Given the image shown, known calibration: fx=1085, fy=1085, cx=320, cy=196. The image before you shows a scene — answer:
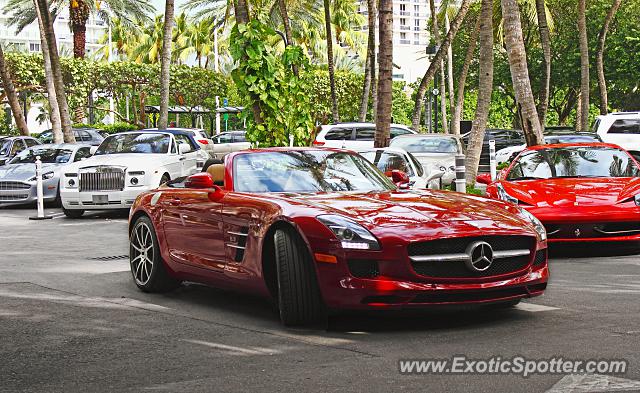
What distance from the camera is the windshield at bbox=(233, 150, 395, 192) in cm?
902

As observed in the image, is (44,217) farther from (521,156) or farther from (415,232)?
(415,232)

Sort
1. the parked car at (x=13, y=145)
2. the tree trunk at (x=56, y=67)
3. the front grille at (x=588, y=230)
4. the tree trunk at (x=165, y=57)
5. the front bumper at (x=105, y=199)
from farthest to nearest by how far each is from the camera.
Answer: the tree trunk at (x=56, y=67), the tree trunk at (x=165, y=57), the parked car at (x=13, y=145), the front bumper at (x=105, y=199), the front grille at (x=588, y=230)

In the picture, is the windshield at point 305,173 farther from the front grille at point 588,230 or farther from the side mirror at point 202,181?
the front grille at point 588,230

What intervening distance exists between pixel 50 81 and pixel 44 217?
1498cm

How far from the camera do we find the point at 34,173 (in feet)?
82.0

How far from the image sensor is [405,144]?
26.5 m

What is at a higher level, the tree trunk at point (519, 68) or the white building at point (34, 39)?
the white building at point (34, 39)

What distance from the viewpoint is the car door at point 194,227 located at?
29.2 feet

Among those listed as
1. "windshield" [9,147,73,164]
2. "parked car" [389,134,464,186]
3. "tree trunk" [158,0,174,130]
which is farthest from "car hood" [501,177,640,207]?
"tree trunk" [158,0,174,130]

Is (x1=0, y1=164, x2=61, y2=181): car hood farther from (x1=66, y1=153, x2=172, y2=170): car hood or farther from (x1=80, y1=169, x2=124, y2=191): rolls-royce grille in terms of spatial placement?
(x1=80, y1=169, x2=124, y2=191): rolls-royce grille

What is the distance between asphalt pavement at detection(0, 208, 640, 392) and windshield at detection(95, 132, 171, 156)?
35.9 ft

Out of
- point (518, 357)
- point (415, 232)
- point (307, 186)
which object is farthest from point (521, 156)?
point (518, 357)

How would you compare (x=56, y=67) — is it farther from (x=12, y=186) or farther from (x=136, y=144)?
(x=136, y=144)

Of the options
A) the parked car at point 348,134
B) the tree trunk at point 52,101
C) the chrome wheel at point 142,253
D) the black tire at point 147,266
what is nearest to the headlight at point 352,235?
the black tire at point 147,266
